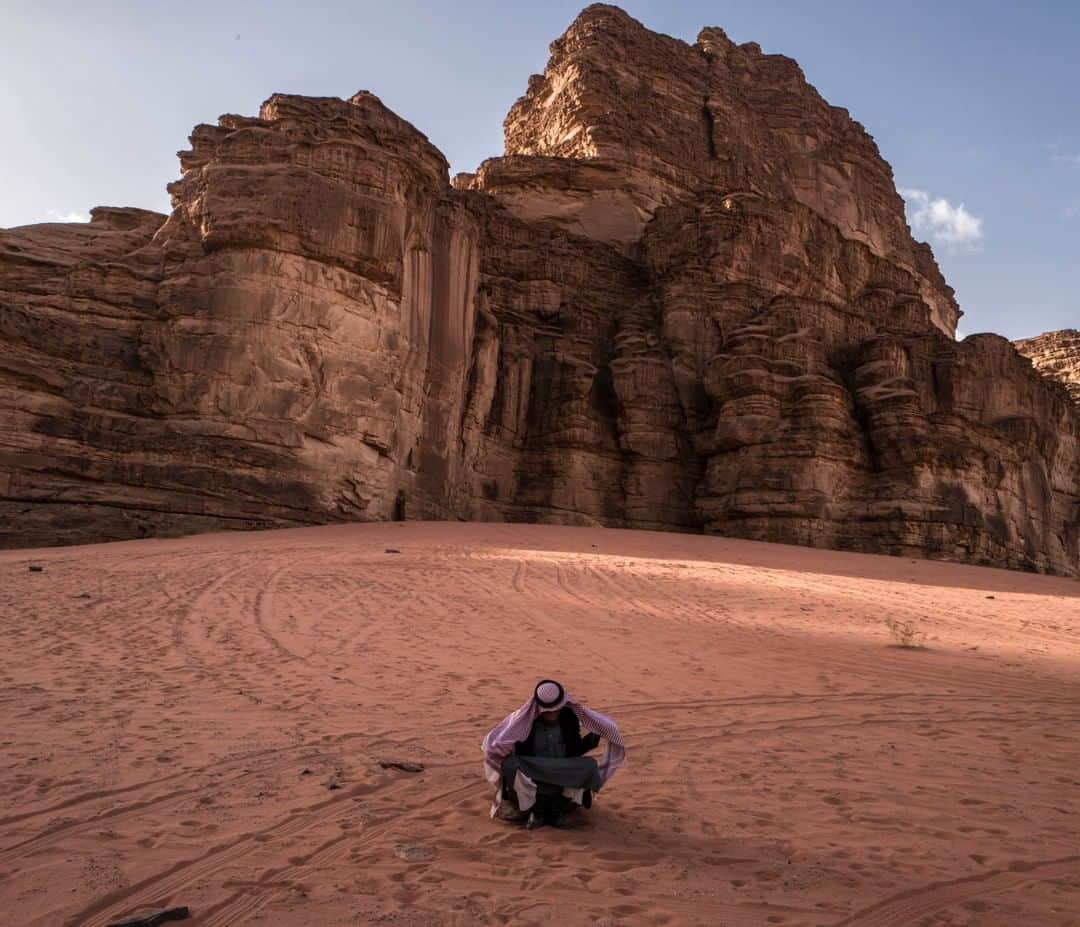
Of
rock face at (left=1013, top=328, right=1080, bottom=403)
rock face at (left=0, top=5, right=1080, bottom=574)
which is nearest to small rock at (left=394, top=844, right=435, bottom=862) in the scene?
rock face at (left=0, top=5, right=1080, bottom=574)

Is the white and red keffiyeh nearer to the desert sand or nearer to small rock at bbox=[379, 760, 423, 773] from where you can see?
the desert sand

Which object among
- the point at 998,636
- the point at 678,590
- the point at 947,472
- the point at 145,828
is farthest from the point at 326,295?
the point at 947,472

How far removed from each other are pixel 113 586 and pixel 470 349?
17.1 m

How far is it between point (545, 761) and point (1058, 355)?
2193 inches

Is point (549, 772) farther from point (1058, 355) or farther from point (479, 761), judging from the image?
point (1058, 355)

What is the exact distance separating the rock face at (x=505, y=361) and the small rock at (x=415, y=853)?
1739cm

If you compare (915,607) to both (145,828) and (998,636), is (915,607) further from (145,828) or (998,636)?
(145,828)

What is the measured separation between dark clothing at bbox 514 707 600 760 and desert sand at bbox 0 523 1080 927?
1.22 feet

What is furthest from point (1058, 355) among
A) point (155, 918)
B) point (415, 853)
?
point (155, 918)

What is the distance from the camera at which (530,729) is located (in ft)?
14.9

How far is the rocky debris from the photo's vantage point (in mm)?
3062

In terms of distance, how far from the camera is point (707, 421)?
101 ft

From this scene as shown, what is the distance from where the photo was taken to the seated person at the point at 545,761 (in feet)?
14.5

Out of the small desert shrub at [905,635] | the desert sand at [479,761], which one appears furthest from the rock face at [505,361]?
the small desert shrub at [905,635]
